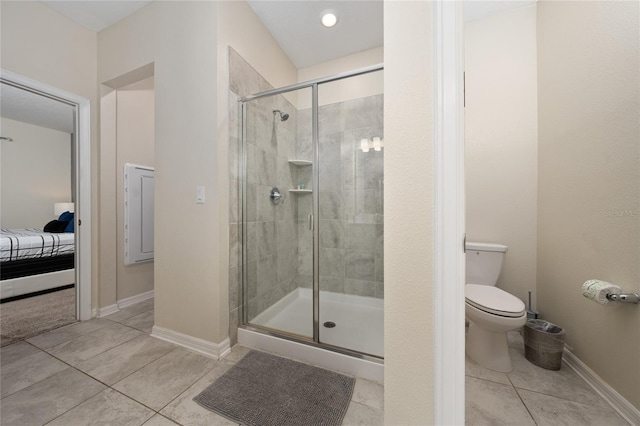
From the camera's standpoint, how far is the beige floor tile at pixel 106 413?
3.42ft

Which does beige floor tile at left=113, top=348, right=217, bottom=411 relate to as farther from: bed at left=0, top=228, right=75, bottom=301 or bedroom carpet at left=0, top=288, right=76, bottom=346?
bed at left=0, top=228, right=75, bottom=301

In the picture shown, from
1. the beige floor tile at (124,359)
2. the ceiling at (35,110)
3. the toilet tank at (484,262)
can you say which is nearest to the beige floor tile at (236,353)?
the beige floor tile at (124,359)

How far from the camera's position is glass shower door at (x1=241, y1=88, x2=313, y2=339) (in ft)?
5.92

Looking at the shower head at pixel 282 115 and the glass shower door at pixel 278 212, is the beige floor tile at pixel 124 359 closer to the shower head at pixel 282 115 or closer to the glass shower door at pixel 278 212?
the glass shower door at pixel 278 212

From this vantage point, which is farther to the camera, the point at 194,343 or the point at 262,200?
the point at 262,200

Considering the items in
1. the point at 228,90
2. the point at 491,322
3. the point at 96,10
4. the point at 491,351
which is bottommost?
the point at 491,351

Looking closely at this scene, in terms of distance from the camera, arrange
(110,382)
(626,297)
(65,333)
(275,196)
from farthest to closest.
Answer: (275,196) → (65,333) → (110,382) → (626,297)

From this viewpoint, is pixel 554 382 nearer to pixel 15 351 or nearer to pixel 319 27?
pixel 319 27

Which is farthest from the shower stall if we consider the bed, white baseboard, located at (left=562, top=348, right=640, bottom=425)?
the bed

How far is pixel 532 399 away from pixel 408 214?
4.63ft

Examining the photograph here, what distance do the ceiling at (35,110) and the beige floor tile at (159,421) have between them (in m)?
2.70

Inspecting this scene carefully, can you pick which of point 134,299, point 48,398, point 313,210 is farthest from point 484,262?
point 134,299

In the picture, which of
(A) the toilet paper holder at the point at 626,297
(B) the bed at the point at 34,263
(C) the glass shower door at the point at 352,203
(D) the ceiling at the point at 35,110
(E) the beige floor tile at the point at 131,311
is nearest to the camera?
(A) the toilet paper holder at the point at 626,297

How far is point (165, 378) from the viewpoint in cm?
133
